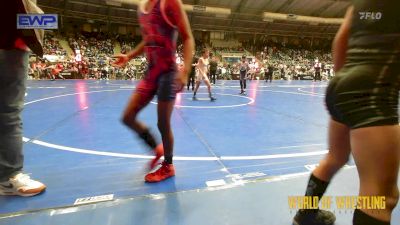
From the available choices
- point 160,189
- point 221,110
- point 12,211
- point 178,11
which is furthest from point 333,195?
point 221,110

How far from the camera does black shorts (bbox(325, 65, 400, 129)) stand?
1.11 meters

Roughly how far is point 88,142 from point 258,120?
126 inches

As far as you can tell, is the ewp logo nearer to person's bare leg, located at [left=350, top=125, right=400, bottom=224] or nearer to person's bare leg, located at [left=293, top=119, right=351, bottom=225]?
person's bare leg, located at [left=293, top=119, right=351, bottom=225]

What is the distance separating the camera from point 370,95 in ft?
3.67

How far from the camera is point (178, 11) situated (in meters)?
2.50

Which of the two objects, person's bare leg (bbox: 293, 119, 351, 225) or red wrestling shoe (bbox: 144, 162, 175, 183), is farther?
red wrestling shoe (bbox: 144, 162, 175, 183)

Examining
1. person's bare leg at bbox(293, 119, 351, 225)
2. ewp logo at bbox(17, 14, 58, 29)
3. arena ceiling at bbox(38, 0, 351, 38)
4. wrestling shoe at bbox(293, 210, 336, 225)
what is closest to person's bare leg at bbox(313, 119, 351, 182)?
person's bare leg at bbox(293, 119, 351, 225)

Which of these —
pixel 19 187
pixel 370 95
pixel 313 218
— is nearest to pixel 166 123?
pixel 19 187

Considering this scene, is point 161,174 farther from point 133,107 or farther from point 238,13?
point 238,13

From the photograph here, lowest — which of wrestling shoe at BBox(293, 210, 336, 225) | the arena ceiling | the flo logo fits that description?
wrestling shoe at BBox(293, 210, 336, 225)

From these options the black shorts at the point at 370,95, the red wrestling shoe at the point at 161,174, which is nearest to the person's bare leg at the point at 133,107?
the red wrestling shoe at the point at 161,174

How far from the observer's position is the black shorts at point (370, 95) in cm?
111

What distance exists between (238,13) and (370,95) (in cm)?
3278

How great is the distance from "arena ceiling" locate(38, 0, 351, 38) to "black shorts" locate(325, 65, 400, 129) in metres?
26.8
